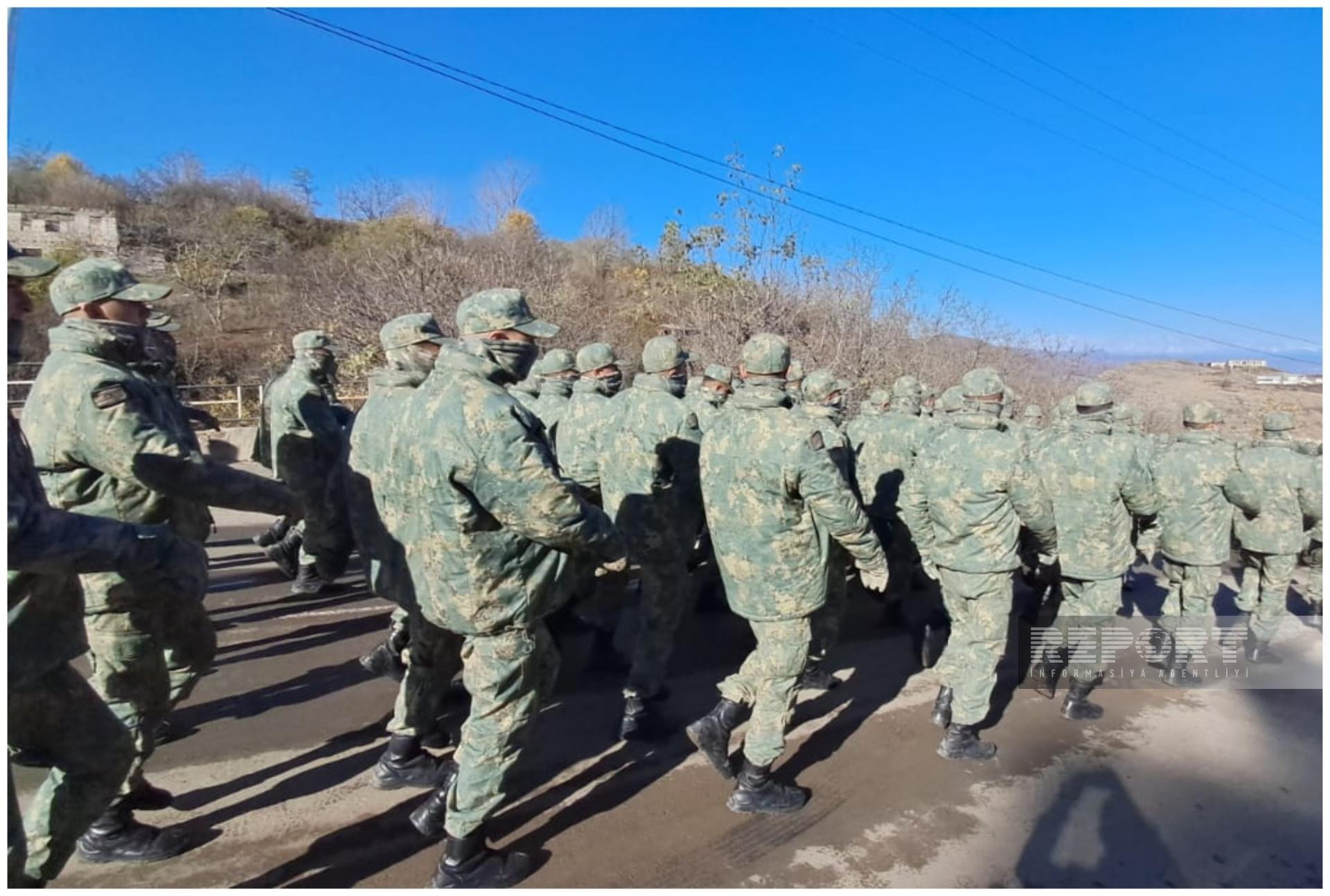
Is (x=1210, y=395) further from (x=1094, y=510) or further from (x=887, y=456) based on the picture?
(x=1094, y=510)

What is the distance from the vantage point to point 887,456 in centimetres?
654

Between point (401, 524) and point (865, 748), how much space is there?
9.33 ft

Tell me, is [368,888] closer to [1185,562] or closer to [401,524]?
[401,524]

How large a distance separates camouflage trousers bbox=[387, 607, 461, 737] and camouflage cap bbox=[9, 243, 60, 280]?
1.90 meters

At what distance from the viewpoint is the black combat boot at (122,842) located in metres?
3.10

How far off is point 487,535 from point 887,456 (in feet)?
14.7

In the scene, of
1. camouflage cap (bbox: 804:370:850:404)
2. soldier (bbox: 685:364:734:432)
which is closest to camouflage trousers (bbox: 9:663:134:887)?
soldier (bbox: 685:364:734:432)

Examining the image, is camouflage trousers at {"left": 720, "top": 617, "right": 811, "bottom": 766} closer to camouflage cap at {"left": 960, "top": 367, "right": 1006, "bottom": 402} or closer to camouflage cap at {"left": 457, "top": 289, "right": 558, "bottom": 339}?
camouflage cap at {"left": 960, "top": 367, "right": 1006, "bottom": 402}

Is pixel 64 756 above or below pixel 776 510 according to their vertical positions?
below

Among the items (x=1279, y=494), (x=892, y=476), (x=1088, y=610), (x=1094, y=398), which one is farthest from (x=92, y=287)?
(x=1279, y=494)

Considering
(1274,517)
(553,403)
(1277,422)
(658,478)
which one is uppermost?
(1277,422)

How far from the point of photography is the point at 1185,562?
5.60 meters

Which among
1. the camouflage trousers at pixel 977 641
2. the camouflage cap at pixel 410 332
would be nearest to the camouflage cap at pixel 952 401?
the camouflage trousers at pixel 977 641

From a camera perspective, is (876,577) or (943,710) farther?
(943,710)
